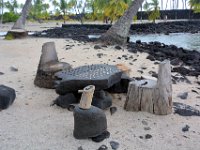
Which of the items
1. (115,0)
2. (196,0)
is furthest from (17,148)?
(196,0)

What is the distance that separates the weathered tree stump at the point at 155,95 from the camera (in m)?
4.82

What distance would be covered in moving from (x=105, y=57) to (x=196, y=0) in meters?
36.6

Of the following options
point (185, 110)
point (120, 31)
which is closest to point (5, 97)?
point (185, 110)

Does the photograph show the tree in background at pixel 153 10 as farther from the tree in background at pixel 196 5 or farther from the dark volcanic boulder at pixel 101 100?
the dark volcanic boulder at pixel 101 100

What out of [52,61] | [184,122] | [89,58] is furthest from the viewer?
[89,58]

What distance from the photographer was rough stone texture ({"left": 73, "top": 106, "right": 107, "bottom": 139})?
13.3 ft

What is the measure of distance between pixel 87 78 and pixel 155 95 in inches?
38.5

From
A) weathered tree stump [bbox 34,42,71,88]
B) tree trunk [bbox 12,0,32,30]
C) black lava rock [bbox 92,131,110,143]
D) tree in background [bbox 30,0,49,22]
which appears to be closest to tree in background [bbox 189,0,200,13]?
tree in background [bbox 30,0,49,22]

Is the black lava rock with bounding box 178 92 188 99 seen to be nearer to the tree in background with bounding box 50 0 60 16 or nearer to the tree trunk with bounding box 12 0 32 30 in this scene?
the tree trunk with bounding box 12 0 32 30

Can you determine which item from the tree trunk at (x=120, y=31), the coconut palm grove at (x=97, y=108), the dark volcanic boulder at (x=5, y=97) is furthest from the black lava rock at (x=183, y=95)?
the tree trunk at (x=120, y=31)

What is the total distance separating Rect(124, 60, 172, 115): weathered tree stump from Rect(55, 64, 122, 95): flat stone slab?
36 centimetres

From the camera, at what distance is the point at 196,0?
43.0m

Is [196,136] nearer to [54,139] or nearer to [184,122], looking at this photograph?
[184,122]

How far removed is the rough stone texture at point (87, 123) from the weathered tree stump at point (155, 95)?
0.95 m
